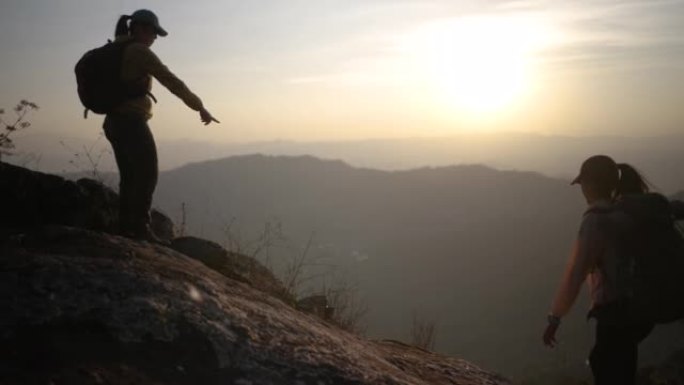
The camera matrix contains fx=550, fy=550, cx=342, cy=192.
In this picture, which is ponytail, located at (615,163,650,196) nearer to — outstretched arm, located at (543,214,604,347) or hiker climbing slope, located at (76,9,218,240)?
outstretched arm, located at (543,214,604,347)

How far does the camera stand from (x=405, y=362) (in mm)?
4348

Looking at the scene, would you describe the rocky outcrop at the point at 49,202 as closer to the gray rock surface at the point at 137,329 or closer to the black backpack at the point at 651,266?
the gray rock surface at the point at 137,329

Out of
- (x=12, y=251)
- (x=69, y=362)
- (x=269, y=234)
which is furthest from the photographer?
(x=269, y=234)

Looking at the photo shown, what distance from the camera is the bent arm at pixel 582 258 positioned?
3551 millimetres

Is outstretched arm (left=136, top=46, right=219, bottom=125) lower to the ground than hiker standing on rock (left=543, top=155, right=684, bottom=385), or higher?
higher

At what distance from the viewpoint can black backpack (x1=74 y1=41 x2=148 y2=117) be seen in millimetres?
4738

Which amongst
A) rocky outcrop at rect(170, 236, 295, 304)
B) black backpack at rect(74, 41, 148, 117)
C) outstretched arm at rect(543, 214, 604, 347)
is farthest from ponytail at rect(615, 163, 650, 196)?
black backpack at rect(74, 41, 148, 117)

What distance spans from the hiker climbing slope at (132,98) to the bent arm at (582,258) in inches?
123

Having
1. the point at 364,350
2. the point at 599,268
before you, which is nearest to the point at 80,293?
the point at 364,350

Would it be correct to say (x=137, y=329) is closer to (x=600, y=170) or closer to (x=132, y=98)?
(x=132, y=98)

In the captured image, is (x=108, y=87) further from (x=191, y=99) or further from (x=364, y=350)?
(x=364, y=350)

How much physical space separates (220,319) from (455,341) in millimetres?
86683

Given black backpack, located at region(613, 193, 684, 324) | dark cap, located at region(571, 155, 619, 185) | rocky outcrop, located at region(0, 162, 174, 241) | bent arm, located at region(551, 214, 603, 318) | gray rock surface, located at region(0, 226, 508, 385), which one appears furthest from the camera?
rocky outcrop, located at region(0, 162, 174, 241)

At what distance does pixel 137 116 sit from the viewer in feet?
16.4
